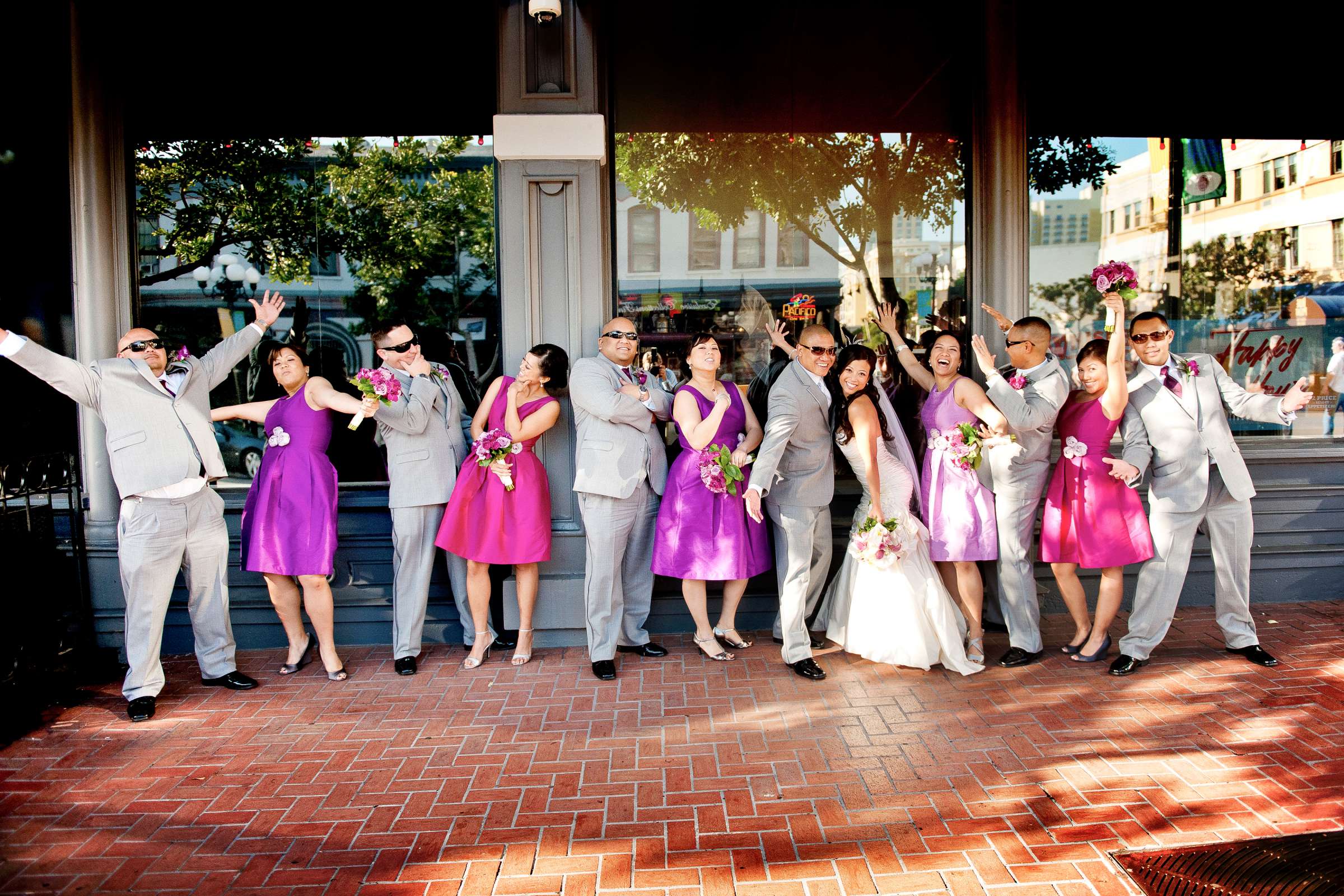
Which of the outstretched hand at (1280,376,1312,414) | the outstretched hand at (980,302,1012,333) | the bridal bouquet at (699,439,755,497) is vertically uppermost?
the outstretched hand at (980,302,1012,333)

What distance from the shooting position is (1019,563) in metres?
4.83

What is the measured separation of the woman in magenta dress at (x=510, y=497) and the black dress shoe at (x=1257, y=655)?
4.15 meters

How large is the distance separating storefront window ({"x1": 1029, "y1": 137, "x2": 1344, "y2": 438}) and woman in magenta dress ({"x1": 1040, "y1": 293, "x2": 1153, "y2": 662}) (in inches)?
105

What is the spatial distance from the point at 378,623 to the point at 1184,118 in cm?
781

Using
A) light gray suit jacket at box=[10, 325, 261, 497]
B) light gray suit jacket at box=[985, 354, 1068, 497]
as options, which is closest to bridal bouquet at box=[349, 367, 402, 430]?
light gray suit jacket at box=[10, 325, 261, 497]

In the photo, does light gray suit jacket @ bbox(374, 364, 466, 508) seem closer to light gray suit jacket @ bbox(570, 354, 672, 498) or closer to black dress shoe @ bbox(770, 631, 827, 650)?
light gray suit jacket @ bbox(570, 354, 672, 498)

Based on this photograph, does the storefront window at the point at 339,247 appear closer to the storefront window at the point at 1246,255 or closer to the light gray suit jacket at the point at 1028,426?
the light gray suit jacket at the point at 1028,426

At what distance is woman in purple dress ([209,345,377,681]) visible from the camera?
4727 millimetres

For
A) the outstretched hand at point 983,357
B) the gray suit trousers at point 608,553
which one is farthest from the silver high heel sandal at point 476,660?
the outstretched hand at point 983,357

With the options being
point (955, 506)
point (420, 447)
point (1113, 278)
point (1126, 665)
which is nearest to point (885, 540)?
point (955, 506)

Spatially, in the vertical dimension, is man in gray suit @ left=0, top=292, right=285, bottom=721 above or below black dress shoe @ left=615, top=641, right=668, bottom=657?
above

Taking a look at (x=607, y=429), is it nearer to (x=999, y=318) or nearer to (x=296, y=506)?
(x=296, y=506)

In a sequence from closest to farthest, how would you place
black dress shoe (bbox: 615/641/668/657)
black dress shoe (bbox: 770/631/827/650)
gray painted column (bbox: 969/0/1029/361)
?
black dress shoe (bbox: 615/641/668/657)
black dress shoe (bbox: 770/631/827/650)
gray painted column (bbox: 969/0/1029/361)

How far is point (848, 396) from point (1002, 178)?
2.48 metres
